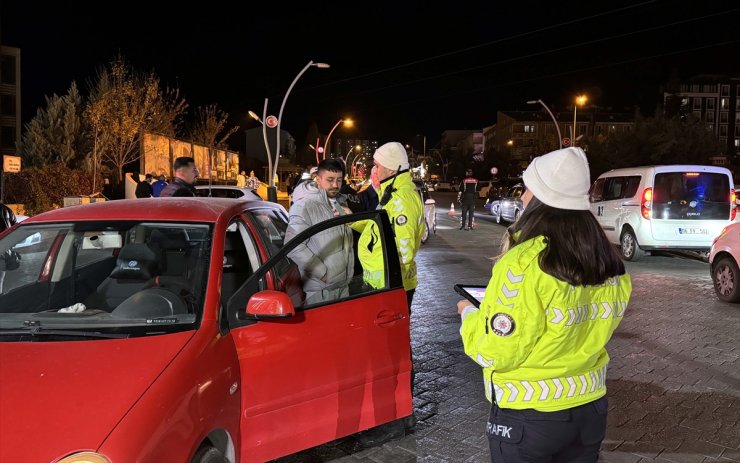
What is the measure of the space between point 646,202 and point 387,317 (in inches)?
→ 403

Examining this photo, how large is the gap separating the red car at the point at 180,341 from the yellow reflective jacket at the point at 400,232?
3.8 inches

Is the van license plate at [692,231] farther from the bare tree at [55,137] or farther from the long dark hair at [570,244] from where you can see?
the bare tree at [55,137]

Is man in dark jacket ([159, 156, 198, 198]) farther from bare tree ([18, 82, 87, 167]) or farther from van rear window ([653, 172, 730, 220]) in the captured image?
bare tree ([18, 82, 87, 167])

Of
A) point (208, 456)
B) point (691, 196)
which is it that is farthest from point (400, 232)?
point (691, 196)

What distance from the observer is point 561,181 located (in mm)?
2072

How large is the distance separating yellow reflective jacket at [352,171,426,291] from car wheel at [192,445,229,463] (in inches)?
62.0

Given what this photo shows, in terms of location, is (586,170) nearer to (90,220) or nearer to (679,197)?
(90,220)

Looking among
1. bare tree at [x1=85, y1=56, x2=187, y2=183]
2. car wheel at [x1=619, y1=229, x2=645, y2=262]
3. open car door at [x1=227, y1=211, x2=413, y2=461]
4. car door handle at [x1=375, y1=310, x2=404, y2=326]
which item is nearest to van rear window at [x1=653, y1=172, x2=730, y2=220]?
car wheel at [x1=619, y1=229, x2=645, y2=262]

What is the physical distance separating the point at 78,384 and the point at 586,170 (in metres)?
2.11

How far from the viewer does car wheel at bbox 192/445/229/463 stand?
103 inches

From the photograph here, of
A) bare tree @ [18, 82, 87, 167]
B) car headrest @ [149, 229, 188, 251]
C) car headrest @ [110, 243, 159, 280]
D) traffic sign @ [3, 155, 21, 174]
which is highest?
bare tree @ [18, 82, 87, 167]

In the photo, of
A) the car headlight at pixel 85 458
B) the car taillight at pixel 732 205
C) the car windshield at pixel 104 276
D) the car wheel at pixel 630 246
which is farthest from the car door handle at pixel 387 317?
the car taillight at pixel 732 205

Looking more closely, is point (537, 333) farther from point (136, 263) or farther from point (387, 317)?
point (136, 263)

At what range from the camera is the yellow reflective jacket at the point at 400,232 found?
4070 mm
